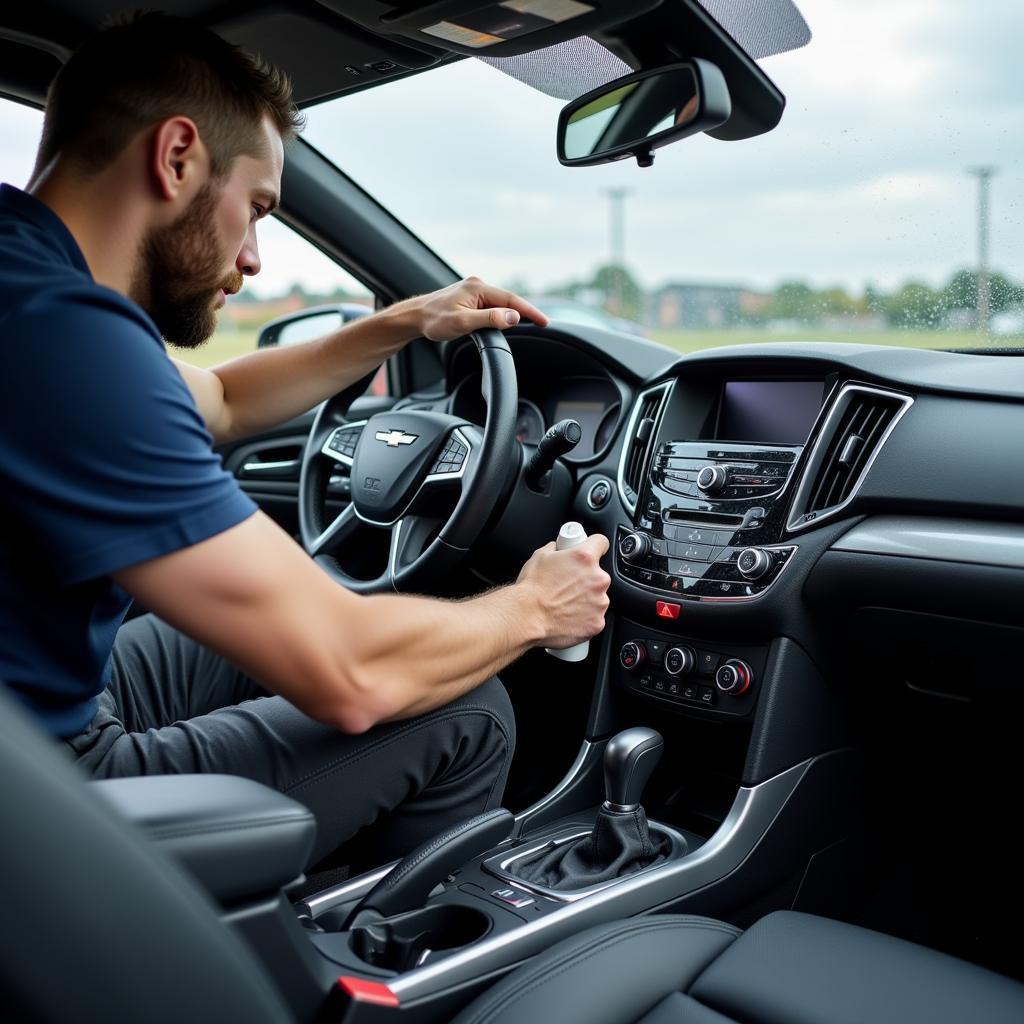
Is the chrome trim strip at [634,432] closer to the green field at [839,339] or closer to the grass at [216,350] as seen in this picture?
the green field at [839,339]

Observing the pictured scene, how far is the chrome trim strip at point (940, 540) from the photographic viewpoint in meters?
1.68

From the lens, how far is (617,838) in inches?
73.2

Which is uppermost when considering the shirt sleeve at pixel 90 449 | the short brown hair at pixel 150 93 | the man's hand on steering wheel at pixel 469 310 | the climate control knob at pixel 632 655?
the short brown hair at pixel 150 93

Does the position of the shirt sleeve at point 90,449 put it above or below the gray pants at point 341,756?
above

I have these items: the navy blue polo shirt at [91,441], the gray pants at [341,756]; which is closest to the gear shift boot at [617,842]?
the gray pants at [341,756]

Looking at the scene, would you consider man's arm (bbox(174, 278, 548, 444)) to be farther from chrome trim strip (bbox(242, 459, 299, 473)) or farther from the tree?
the tree

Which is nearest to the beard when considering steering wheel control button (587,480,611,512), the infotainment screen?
steering wheel control button (587,480,611,512)

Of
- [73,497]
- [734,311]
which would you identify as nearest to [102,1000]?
[73,497]

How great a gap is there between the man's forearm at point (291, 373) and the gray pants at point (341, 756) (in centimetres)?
53

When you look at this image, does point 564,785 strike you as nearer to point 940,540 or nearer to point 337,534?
point 337,534

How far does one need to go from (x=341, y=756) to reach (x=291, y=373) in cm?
89

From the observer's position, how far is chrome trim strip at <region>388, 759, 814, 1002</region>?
139 centimetres

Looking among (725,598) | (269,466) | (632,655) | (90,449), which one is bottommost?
(632,655)

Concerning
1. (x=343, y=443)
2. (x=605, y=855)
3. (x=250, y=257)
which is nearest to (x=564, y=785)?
(x=605, y=855)
